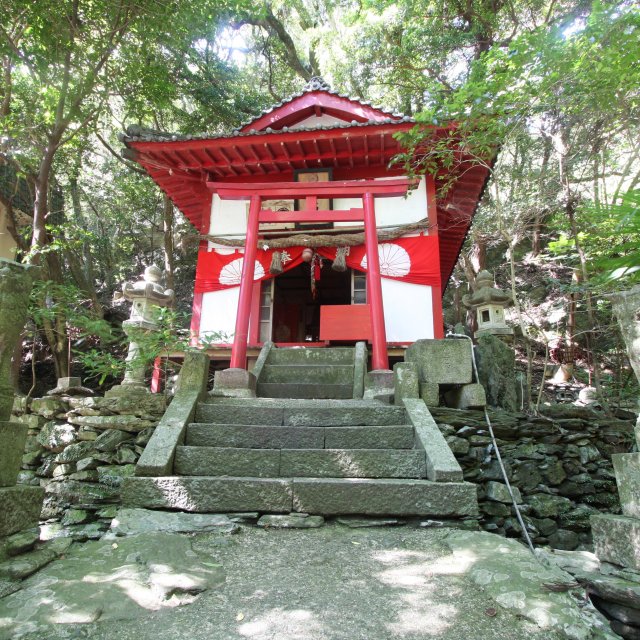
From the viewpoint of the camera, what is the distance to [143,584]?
243cm

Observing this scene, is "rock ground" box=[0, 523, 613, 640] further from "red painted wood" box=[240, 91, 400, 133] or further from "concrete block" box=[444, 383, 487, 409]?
"red painted wood" box=[240, 91, 400, 133]

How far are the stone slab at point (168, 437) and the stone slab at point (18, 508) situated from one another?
0.93 meters

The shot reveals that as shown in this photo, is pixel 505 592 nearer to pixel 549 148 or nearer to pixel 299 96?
pixel 299 96

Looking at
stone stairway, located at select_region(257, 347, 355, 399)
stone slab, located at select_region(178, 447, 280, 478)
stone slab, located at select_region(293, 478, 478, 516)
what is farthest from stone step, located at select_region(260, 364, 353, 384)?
stone slab, located at select_region(293, 478, 478, 516)

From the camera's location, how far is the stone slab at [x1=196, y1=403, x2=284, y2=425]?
4.66 metres

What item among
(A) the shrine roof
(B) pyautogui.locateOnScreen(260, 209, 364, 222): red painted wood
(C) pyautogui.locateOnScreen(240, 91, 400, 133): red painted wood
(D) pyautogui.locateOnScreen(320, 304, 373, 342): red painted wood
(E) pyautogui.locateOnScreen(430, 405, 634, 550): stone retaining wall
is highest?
(C) pyautogui.locateOnScreen(240, 91, 400, 133): red painted wood

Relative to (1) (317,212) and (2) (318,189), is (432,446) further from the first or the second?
(2) (318,189)

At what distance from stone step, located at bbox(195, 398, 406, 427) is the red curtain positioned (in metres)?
3.93

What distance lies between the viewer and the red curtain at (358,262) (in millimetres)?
8289

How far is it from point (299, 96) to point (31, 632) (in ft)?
30.5

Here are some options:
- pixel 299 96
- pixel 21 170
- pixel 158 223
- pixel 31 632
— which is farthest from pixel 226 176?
pixel 31 632

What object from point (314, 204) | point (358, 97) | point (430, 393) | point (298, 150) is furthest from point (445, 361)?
point (358, 97)

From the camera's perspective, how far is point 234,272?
8.72m

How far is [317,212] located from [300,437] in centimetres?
415
